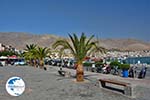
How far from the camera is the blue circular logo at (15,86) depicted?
16.6ft

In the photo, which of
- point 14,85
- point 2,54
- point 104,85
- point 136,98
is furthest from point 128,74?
point 2,54

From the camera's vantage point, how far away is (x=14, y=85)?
16.8ft

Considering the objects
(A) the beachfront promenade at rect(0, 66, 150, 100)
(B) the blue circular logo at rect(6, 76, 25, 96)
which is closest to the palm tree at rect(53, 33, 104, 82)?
(A) the beachfront promenade at rect(0, 66, 150, 100)

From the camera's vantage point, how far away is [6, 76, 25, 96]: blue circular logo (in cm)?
507

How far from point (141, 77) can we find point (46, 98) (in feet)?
44.6

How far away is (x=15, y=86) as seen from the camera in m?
5.12

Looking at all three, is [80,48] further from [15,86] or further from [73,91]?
[15,86]

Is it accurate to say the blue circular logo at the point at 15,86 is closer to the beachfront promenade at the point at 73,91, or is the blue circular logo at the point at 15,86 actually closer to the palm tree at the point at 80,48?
the beachfront promenade at the point at 73,91

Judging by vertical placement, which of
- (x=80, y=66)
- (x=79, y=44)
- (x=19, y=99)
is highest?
(x=79, y=44)

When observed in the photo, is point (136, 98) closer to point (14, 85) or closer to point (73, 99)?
point (73, 99)

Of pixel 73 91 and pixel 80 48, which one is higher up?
pixel 80 48

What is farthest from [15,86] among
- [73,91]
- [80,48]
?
[80,48]

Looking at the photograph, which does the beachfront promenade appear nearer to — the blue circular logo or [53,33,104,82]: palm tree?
[53,33,104,82]: palm tree

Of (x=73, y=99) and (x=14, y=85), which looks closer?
(x=14, y=85)
